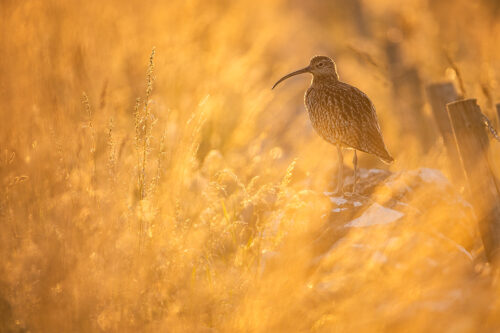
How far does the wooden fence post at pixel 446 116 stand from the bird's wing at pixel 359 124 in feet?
4.32

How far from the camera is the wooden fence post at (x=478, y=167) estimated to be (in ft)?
12.7

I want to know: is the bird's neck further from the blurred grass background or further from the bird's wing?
the blurred grass background

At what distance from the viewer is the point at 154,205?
276 cm

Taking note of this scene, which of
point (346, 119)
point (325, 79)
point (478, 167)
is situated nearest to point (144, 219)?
point (346, 119)

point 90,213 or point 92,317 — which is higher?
point 90,213

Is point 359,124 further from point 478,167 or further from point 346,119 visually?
point 478,167

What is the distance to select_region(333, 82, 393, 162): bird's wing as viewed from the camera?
413cm

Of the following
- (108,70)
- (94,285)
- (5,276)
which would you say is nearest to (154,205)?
(94,285)

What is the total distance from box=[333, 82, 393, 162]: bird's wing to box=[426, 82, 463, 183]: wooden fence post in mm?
1318

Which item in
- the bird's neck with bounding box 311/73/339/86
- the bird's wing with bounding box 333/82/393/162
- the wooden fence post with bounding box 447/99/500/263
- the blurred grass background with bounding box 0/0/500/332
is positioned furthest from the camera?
the bird's neck with bounding box 311/73/339/86

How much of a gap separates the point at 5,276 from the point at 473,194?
3.59m

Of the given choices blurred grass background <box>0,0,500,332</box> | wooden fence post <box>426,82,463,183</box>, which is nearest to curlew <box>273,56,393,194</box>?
blurred grass background <box>0,0,500,332</box>

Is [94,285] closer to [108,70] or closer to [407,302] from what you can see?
[108,70]

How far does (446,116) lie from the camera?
5215mm
